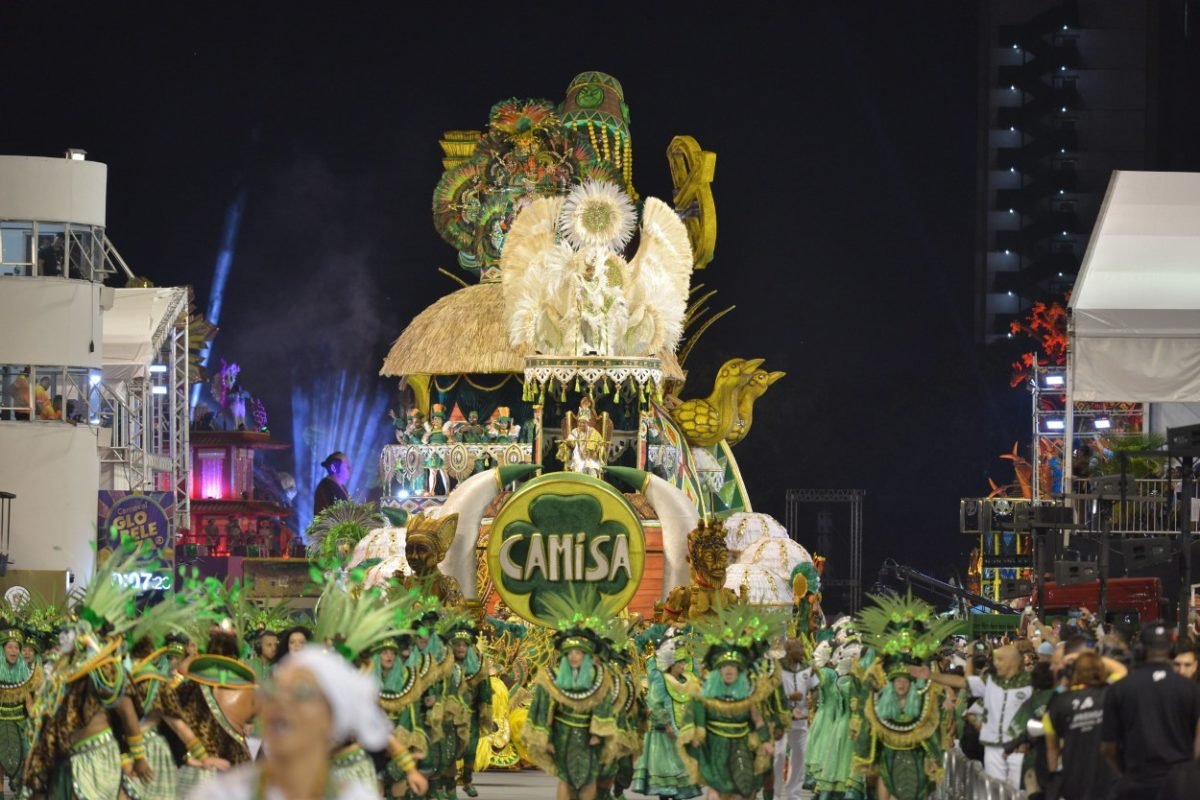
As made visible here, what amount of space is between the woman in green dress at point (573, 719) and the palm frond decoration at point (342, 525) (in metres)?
16.2

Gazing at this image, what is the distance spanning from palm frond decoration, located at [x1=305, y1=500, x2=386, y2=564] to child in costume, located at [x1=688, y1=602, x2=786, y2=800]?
663 inches

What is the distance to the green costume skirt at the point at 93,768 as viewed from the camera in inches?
552

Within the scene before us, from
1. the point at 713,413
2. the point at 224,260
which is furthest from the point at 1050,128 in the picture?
the point at 713,413

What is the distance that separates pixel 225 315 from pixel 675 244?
2051cm

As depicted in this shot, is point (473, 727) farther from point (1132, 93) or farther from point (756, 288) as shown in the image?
point (1132, 93)

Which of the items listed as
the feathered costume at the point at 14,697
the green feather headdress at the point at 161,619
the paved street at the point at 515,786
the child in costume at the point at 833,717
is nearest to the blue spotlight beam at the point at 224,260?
the paved street at the point at 515,786

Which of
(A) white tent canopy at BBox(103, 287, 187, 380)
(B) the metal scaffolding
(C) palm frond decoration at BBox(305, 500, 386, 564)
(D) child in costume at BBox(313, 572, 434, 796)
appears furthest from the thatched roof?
(D) child in costume at BBox(313, 572, 434, 796)

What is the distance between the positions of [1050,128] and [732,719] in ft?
133

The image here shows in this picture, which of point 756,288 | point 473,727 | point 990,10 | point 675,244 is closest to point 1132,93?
point 990,10

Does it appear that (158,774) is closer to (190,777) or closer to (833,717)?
(190,777)

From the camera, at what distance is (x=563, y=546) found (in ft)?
88.3

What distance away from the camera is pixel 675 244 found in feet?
112

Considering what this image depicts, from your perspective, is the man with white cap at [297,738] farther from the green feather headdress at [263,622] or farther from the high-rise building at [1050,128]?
the high-rise building at [1050,128]

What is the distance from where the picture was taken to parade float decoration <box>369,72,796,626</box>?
27.0 metres
